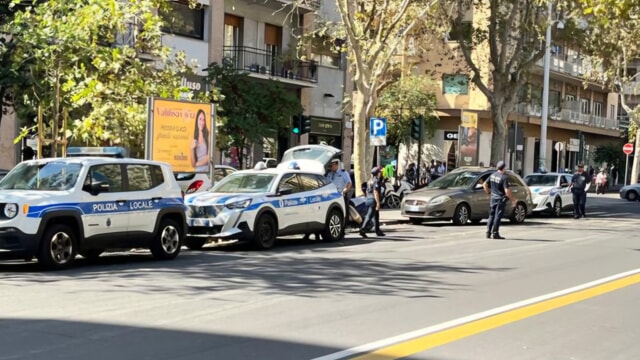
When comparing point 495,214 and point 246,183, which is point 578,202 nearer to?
point 495,214

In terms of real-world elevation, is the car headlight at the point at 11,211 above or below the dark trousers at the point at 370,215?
above

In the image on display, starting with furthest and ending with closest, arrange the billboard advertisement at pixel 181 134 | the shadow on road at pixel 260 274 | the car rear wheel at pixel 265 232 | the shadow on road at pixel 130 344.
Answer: the billboard advertisement at pixel 181 134
the car rear wheel at pixel 265 232
the shadow on road at pixel 260 274
the shadow on road at pixel 130 344

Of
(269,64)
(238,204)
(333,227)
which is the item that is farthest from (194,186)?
(269,64)

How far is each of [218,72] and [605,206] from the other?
20.4 meters

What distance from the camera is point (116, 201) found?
43.5 ft

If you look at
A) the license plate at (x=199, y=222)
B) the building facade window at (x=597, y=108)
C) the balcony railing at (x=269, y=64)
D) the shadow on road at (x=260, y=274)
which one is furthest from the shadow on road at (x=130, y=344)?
the building facade window at (x=597, y=108)

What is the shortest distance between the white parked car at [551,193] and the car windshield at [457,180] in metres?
4.88

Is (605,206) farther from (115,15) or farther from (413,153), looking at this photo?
(115,15)

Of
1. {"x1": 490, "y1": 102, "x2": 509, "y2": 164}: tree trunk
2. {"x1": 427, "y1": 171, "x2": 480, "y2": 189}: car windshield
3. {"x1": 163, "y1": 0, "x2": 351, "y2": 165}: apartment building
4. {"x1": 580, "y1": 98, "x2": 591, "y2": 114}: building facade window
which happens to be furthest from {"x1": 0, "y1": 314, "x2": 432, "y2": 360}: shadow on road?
{"x1": 580, "y1": 98, "x2": 591, "y2": 114}: building facade window

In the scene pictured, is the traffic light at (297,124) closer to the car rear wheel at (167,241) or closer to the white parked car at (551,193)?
the white parked car at (551,193)

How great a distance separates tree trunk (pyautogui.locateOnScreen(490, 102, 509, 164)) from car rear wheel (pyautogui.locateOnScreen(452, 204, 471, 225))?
10.1 metres

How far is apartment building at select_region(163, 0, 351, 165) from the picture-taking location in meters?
31.8

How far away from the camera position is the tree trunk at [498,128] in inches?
1313

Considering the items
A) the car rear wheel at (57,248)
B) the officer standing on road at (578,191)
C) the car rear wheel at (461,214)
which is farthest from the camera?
the officer standing on road at (578,191)
